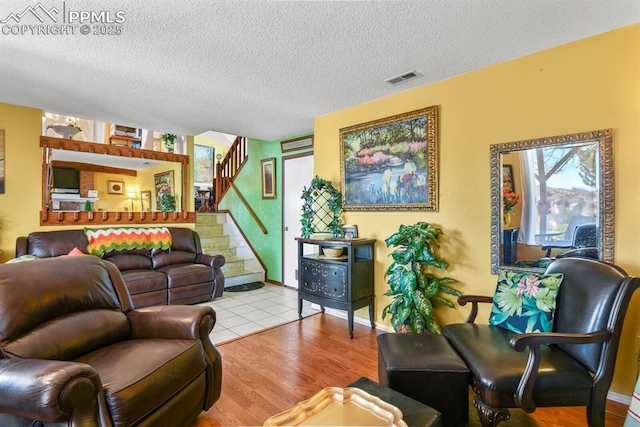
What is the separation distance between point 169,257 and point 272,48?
10.2ft

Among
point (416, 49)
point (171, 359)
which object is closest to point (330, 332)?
point (171, 359)

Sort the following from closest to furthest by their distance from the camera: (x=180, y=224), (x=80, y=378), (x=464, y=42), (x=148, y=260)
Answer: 1. (x=80, y=378)
2. (x=464, y=42)
3. (x=148, y=260)
4. (x=180, y=224)

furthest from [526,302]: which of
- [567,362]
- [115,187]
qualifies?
[115,187]

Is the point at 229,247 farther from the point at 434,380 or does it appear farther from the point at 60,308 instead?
the point at 434,380

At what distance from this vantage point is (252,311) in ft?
12.5

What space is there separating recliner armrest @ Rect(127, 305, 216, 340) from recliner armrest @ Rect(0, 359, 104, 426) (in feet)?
1.87

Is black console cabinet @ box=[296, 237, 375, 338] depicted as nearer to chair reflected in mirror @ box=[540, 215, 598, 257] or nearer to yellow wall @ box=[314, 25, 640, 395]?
yellow wall @ box=[314, 25, 640, 395]

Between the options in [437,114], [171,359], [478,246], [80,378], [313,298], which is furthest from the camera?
[313,298]

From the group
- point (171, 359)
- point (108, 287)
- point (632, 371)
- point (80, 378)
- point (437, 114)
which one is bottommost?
A: point (632, 371)

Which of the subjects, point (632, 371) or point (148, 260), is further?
point (148, 260)

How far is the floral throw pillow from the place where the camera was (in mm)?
1814

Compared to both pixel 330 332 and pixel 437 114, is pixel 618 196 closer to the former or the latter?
pixel 437 114

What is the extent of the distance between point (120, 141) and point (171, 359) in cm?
402

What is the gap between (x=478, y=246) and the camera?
2572mm
